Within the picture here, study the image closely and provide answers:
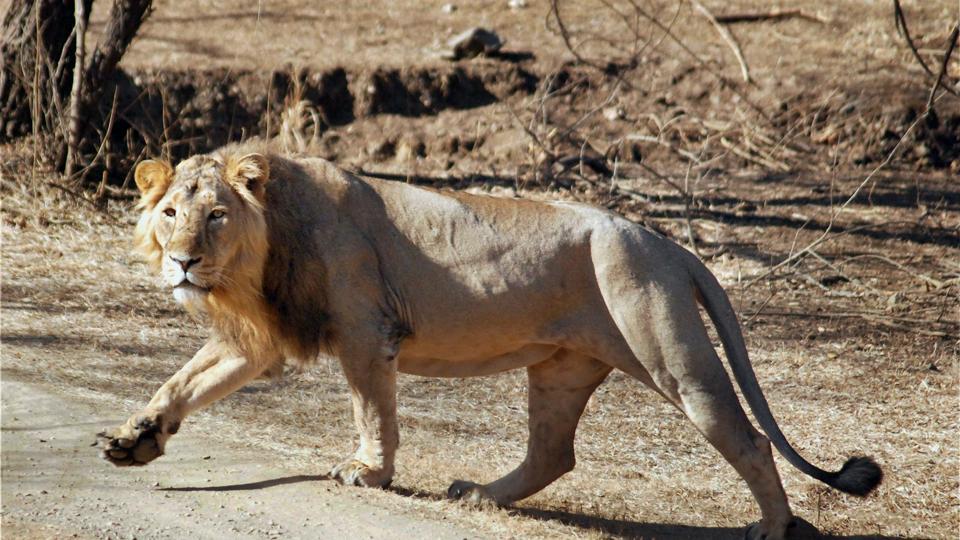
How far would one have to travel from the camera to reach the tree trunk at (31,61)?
10148 mm

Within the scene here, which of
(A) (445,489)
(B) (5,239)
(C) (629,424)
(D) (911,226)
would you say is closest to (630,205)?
(D) (911,226)

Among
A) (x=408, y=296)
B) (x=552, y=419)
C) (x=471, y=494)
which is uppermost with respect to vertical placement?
(x=408, y=296)

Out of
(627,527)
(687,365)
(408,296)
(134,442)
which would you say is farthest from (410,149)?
(134,442)

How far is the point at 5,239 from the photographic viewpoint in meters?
9.12

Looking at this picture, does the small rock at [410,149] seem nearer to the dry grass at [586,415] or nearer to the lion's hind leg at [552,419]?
the dry grass at [586,415]

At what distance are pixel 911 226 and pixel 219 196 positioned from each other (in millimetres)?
7103

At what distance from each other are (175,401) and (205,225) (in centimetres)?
72

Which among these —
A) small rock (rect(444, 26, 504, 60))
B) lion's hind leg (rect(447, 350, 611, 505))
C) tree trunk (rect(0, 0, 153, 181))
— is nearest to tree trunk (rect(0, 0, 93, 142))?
tree trunk (rect(0, 0, 153, 181))

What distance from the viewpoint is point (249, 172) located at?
5051 mm

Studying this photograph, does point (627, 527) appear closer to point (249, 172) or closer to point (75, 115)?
point (249, 172)

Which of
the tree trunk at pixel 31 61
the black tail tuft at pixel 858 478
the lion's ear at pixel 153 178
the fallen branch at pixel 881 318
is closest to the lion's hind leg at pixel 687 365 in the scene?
the black tail tuft at pixel 858 478

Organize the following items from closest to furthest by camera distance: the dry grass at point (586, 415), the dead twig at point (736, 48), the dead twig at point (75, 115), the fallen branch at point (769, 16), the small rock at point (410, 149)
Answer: the dry grass at point (586, 415), the dead twig at point (75, 115), the small rock at point (410, 149), the dead twig at point (736, 48), the fallen branch at point (769, 16)

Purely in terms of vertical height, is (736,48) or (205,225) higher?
(205,225)

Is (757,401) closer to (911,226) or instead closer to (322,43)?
(911,226)
